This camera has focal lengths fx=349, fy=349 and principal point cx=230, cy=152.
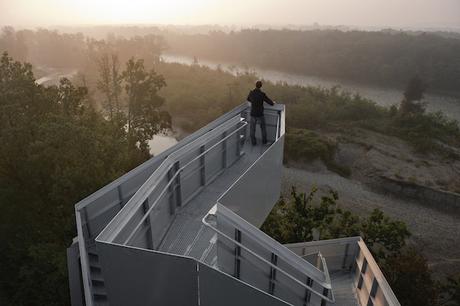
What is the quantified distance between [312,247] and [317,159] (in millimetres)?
25265

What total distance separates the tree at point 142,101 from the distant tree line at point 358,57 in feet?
182

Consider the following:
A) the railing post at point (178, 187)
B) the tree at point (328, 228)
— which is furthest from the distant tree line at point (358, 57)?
the railing post at point (178, 187)

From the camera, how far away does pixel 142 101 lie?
81.6 ft

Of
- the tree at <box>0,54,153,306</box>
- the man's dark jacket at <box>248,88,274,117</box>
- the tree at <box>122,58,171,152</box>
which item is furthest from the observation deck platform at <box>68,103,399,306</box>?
the tree at <box>122,58,171,152</box>

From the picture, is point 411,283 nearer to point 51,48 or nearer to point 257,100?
point 257,100

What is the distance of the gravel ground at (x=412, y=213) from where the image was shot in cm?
2028

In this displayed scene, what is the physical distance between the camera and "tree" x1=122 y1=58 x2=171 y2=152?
24.3 meters

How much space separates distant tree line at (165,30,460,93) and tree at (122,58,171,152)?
55369mm

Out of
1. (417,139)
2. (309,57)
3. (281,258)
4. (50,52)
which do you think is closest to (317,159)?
(417,139)

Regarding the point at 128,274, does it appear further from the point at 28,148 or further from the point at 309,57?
the point at 309,57

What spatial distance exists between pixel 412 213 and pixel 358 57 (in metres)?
54.7

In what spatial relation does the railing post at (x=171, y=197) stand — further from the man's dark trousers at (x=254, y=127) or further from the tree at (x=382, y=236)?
the tree at (x=382, y=236)

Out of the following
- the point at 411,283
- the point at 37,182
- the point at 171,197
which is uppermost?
the point at 171,197

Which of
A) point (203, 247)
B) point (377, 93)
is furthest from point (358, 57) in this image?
point (203, 247)
